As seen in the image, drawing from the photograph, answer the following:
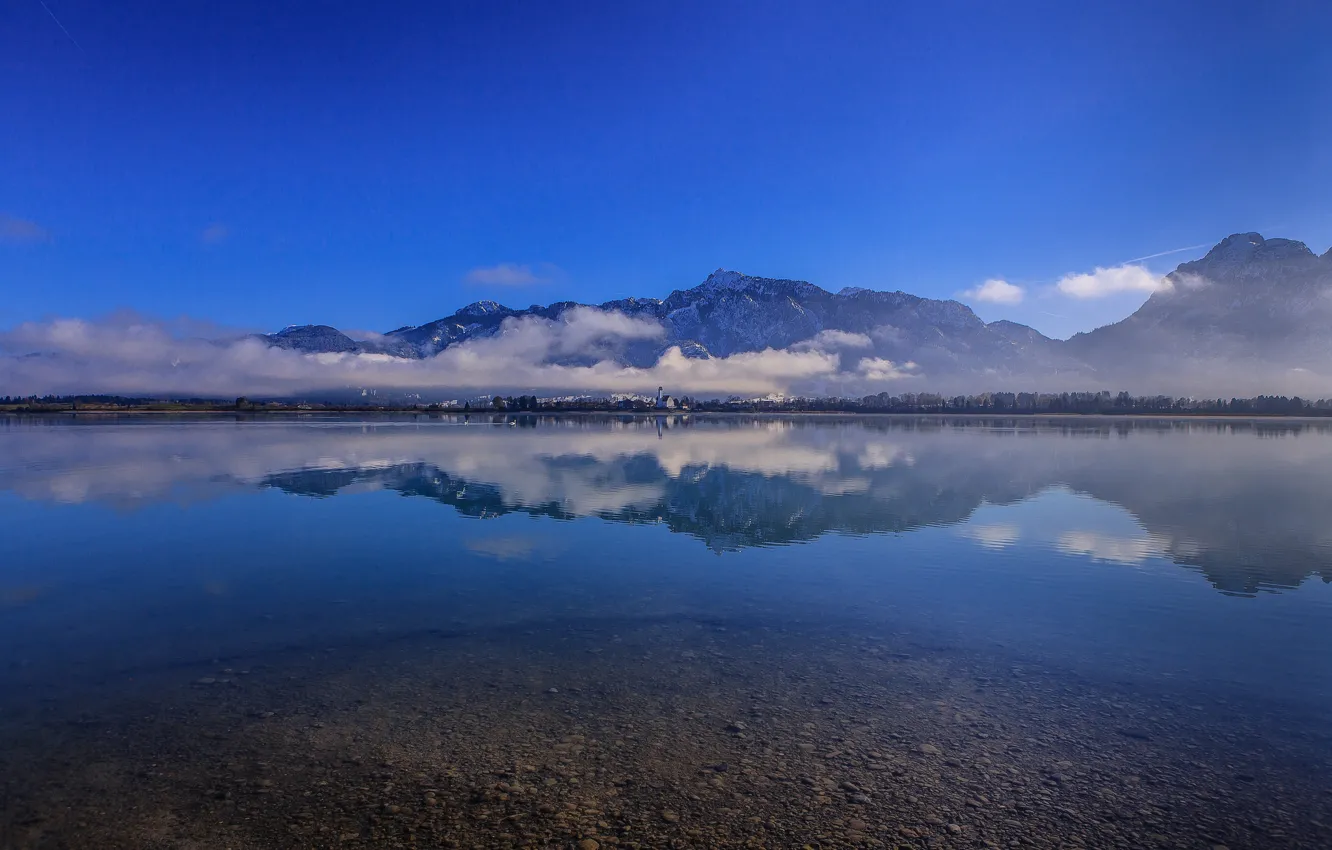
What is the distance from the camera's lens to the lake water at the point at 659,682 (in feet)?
31.1

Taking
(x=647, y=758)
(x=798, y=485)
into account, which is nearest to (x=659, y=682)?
(x=647, y=758)

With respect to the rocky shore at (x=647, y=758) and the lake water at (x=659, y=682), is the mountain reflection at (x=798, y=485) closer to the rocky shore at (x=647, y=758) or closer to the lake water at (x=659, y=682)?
the lake water at (x=659, y=682)

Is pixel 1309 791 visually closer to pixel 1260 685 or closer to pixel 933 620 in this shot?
pixel 1260 685

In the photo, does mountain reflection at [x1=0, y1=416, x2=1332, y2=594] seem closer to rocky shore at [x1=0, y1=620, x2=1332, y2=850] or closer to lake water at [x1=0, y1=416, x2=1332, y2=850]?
lake water at [x1=0, y1=416, x2=1332, y2=850]

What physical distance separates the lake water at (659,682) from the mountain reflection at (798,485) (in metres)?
0.72

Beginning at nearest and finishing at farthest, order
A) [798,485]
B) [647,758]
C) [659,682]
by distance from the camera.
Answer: [647,758]
[659,682]
[798,485]

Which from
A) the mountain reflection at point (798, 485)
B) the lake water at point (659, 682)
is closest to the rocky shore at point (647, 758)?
the lake water at point (659, 682)

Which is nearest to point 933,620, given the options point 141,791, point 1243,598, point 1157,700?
point 1157,700

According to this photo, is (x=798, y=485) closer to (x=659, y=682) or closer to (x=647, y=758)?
(x=659, y=682)

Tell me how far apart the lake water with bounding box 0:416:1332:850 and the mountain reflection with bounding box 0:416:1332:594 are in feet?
2.37

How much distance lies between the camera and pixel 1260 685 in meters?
14.5

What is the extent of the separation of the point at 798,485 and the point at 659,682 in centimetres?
3628

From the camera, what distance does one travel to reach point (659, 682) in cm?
1398

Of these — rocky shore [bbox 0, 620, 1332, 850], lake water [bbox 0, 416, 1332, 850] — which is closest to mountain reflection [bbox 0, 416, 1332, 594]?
lake water [bbox 0, 416, 1332, 850]
